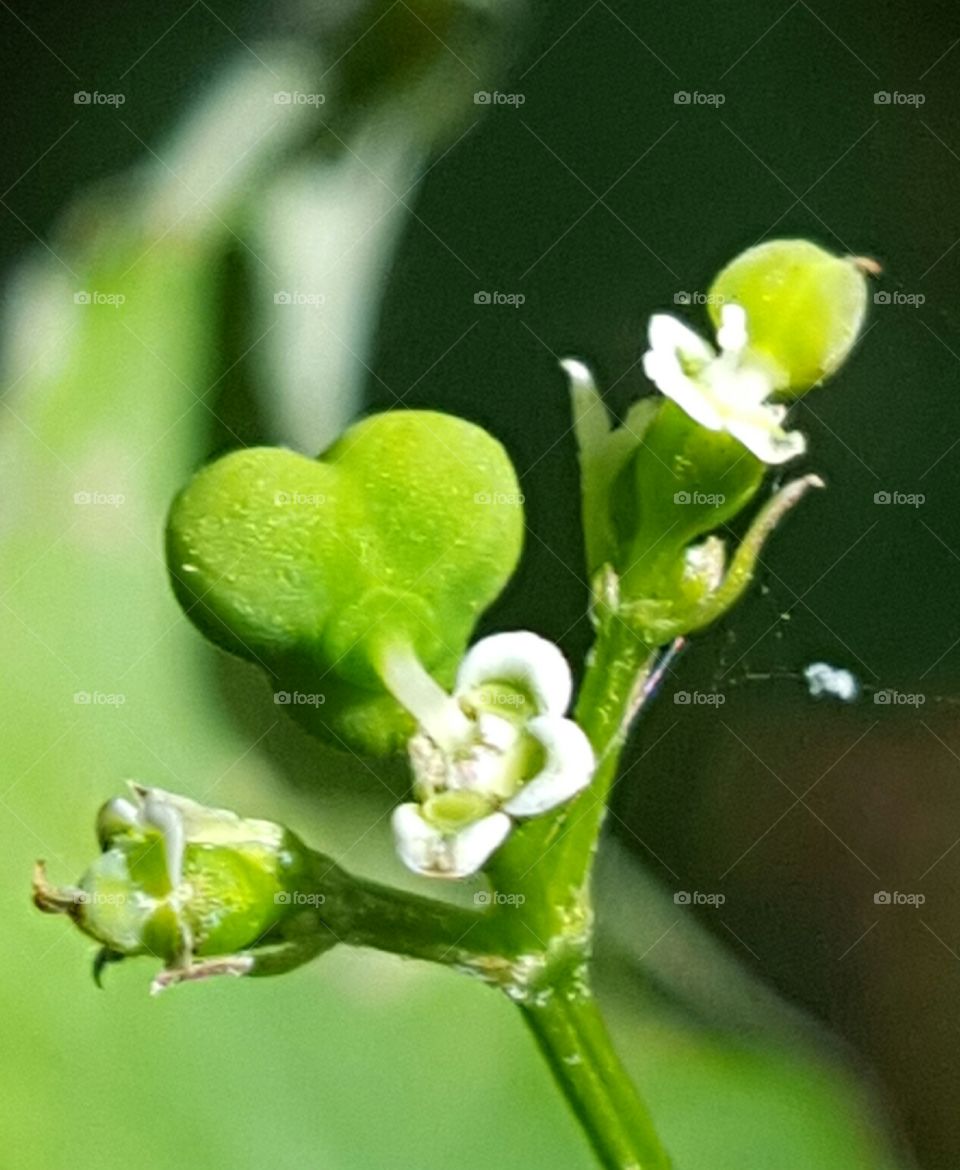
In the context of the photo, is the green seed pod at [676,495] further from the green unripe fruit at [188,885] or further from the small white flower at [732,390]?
the green unripe fruit at [188,885]

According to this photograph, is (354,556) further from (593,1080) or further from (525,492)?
(593,1080)

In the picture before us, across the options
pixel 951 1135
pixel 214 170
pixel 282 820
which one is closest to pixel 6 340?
pixel 214 170

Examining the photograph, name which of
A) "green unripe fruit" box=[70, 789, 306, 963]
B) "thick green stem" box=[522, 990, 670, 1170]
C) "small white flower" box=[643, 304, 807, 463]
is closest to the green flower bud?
"green unripe fruit" box=[70, 789, 306, 963]

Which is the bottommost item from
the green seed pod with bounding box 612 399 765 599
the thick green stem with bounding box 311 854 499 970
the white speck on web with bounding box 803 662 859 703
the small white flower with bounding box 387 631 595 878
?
the thick green stem with bounding box 311 854 499 970

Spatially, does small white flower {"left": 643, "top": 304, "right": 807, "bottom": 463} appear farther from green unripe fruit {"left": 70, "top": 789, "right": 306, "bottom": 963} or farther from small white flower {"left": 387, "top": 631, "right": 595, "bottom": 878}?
green unripe fruit {"left": 70, "top": 789, "right": 306, "bottom": 963}

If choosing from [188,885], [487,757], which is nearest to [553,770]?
[487,757]

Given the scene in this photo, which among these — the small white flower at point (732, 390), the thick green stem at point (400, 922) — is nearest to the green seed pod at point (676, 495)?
the small white flower at point (732, 390)

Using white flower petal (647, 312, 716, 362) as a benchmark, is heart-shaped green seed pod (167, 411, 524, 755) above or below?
below
